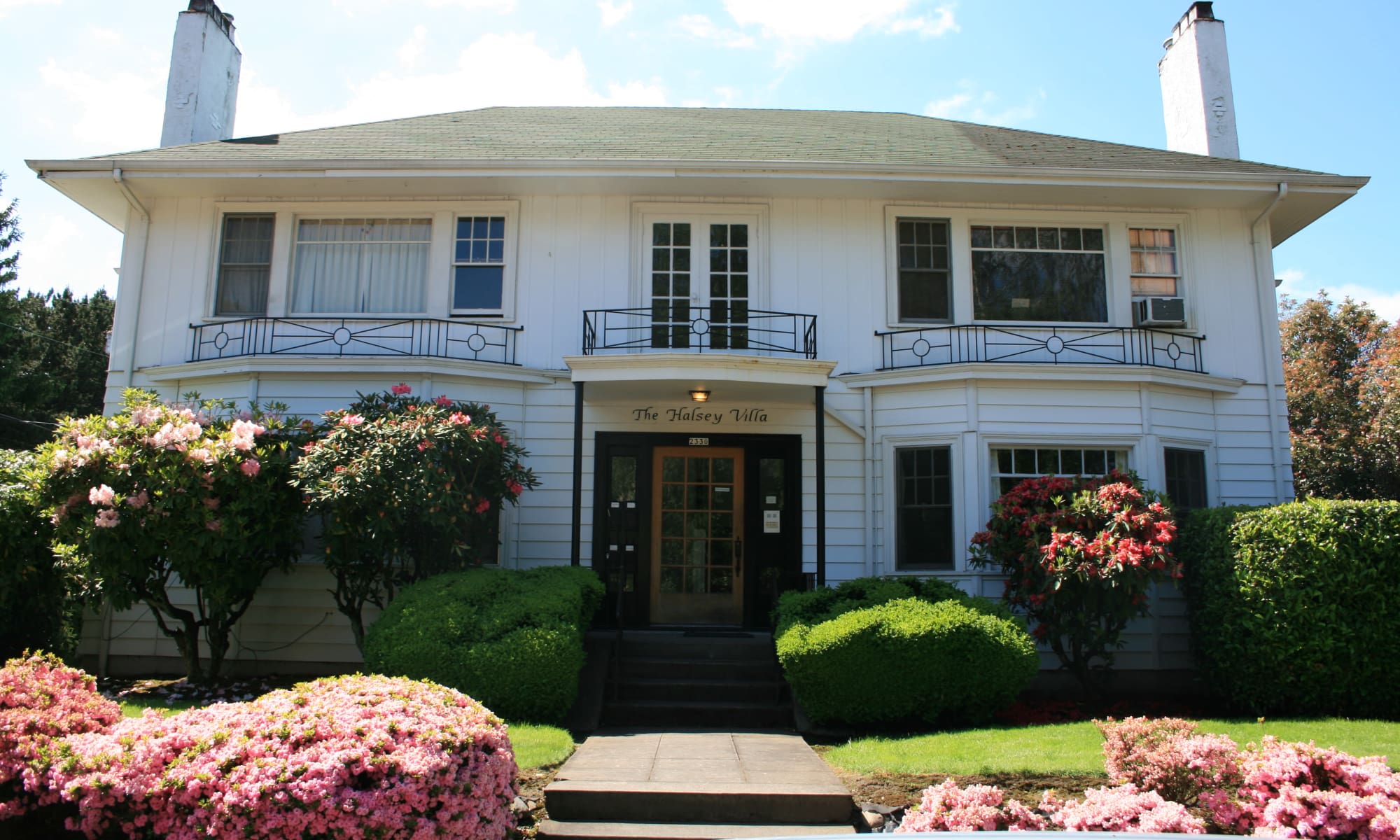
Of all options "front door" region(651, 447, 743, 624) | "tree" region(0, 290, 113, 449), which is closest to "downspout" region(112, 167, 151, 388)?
"front door" region(651, 447, 743, 624)

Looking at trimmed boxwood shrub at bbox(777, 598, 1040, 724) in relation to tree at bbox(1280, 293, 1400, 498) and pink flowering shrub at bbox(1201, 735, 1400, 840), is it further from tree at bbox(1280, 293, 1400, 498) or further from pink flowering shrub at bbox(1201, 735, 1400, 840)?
tree at bbox(1280, 293, 1400, 498)

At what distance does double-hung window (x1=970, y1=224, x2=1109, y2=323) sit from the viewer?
455 inches

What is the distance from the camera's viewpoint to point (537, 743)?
6996mm

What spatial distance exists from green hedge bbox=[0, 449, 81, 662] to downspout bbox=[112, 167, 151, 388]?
1.98 m

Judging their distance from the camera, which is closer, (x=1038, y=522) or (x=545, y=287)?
(x=1038, y=522)

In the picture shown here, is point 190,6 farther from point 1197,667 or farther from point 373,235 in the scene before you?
point 1197,667

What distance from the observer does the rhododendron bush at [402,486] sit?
8.68 metres

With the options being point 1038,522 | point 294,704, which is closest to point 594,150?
point 1038,522

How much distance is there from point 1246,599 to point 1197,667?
1429 millimetres

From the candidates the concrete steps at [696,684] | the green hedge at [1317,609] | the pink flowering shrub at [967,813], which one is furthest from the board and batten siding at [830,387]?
the pink flowering shrub at [967,813]

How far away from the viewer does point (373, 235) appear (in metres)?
11.7

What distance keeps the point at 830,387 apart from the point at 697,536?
243 centimetres

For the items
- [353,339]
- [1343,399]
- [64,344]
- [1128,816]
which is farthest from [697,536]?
[64,344]

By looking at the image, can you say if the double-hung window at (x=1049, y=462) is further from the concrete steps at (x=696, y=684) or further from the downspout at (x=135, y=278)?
the downspout at (x=135, y=278)
